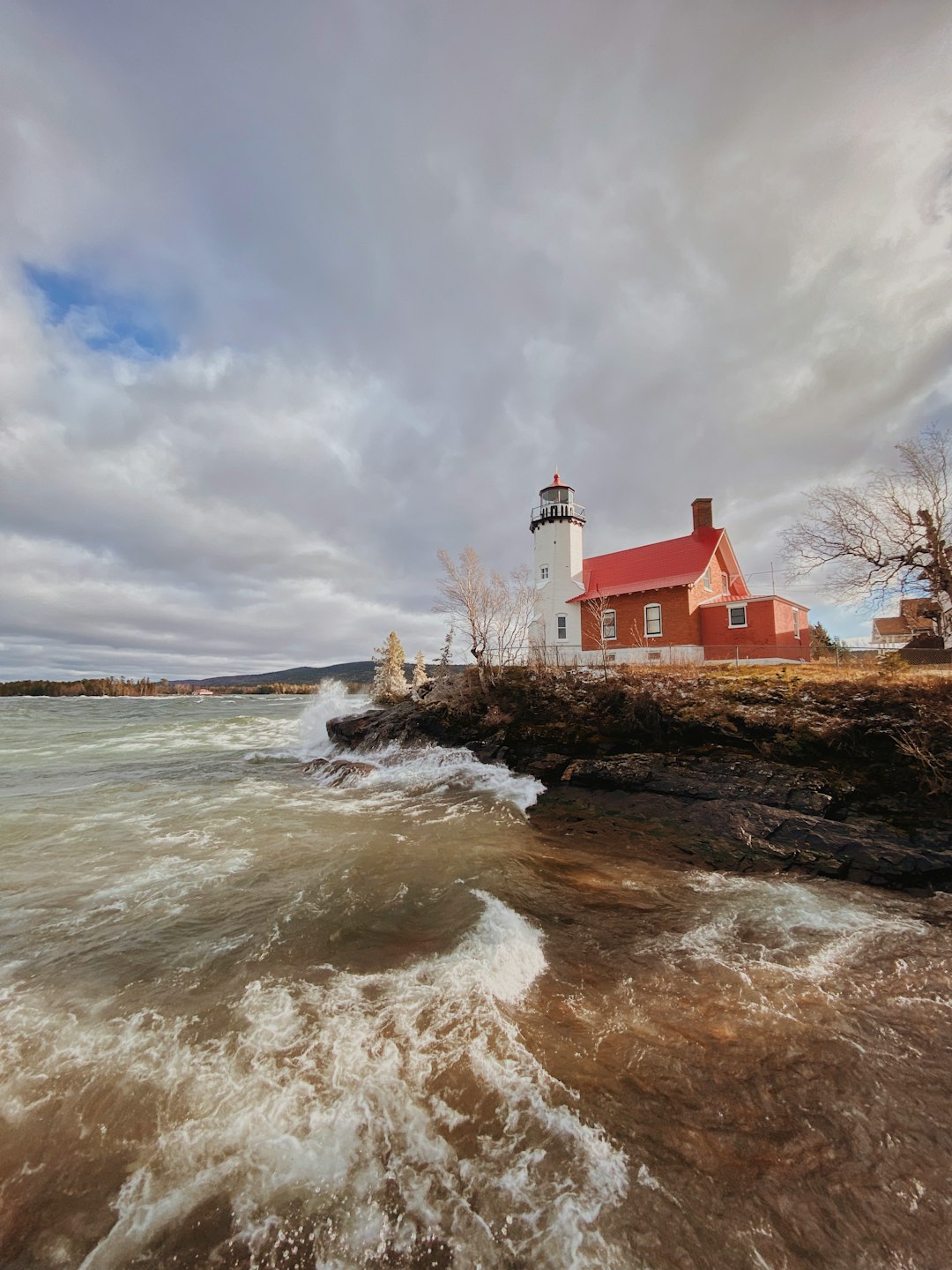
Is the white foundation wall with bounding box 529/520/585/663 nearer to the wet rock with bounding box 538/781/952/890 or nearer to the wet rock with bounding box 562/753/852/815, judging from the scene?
the wet rock with bounding box 562/753/852/815

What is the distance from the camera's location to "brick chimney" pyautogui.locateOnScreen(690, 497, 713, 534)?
3125cm

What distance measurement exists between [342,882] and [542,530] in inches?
1170

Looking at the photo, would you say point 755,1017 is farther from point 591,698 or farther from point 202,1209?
point 591,698

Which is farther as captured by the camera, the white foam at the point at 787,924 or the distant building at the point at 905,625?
the distant building at the point at 905,625

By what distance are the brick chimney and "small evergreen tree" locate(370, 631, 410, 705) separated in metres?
22.4

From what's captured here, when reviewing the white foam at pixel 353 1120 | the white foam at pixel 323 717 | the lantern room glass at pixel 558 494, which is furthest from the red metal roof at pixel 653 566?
the white foam at pixel 353 1120

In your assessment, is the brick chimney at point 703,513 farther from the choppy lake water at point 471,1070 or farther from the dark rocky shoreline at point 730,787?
the choppy lake water at point 471,1070

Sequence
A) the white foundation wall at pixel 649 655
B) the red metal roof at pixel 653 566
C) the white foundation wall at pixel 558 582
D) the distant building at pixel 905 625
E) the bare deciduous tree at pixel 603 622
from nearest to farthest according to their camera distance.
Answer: the distant building at pixel 905 625 → the white foundation wall at pixel 649 655 → the red metal roof at pixel 653 566 → the bare deciduous tree at pixel 603 622 → the white foundation wall at pixel 558 582

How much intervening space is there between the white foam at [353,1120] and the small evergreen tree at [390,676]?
1139 inches

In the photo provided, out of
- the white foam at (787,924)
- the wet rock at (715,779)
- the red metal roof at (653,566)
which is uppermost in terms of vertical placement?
the red metal roof at (653,566)

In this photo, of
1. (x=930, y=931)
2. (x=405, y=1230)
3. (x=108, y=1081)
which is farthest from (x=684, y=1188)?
(x=930, y=931)

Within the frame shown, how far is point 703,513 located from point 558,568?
974 centimetres

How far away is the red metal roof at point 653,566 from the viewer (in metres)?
29.0

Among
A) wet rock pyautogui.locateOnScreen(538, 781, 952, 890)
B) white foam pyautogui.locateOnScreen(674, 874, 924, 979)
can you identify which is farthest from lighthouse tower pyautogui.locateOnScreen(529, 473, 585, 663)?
white foam pyautogui.locateOnScreen(674, 874, 924, 979)
